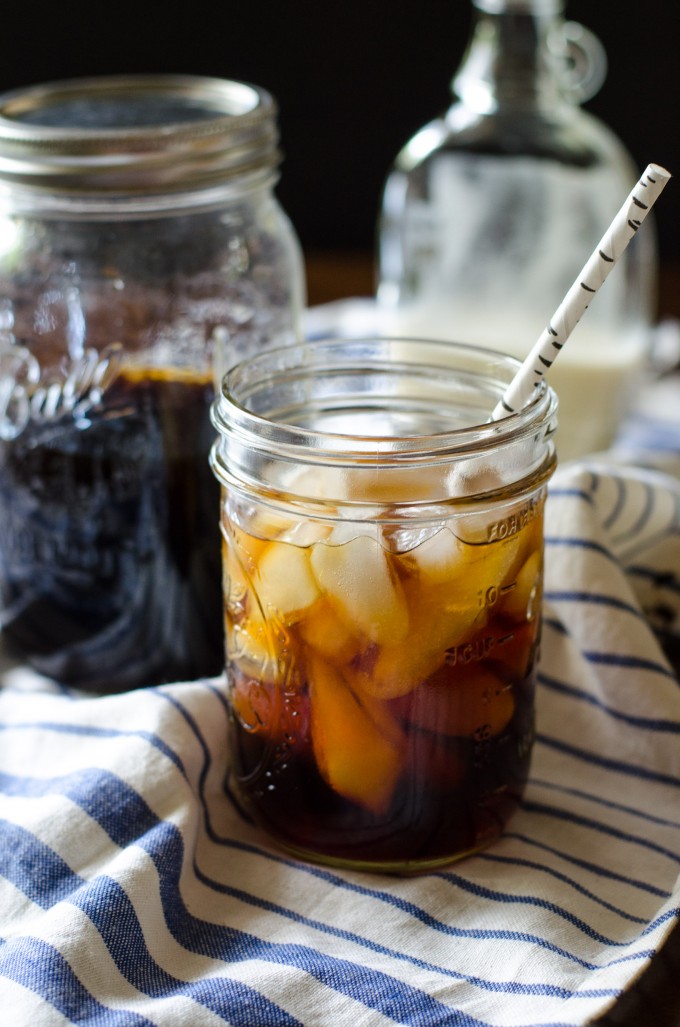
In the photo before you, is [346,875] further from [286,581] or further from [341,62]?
[341,62]

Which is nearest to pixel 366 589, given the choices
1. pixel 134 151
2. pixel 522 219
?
pixel 134 151

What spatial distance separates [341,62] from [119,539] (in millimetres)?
1285

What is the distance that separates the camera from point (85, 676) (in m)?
0.77

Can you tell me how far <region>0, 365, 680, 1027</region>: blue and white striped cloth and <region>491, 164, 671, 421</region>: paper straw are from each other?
0.58 feet

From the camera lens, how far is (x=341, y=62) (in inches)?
71.5

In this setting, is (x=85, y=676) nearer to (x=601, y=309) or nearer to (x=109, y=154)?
(x=109, y=154)

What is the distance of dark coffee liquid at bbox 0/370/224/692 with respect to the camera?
0.71 m

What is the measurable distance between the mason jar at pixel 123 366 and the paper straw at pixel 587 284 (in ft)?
0.68

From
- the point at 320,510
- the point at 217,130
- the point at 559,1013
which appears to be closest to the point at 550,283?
the point at 217,130

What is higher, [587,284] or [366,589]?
[587,284]

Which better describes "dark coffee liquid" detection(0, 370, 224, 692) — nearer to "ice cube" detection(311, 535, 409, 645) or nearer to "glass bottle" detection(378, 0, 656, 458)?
"ice cube" detection(311, 535, 409, 645)

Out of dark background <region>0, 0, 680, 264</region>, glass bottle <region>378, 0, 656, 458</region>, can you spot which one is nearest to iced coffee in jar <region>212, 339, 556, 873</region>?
glass bottle <region>378, 0, 656, 458</region>

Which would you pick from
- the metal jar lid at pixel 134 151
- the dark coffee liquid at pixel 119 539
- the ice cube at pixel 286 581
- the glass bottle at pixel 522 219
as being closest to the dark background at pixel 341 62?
the glass bottle at pixel 522 219

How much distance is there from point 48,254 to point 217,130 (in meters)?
0.12
